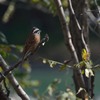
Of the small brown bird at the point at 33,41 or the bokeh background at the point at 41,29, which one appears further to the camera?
the bokeh background at the point at 41,29

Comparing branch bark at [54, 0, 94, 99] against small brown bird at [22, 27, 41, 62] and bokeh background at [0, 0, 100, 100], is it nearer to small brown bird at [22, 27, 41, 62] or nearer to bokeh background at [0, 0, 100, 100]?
small brown bird at [22, 27, 41, 62]

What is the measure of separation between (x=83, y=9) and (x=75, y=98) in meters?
0.39

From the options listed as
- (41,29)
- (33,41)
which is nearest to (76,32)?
(33,41)

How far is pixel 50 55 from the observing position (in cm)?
1367

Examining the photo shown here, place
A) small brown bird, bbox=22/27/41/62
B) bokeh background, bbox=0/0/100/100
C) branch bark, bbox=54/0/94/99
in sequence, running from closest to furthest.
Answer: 1. small brown bird, bbox=22/27/41/62
2. branch bark, bbox=54/0/94/99
3. bokeh background, bbox=0/0/100/100

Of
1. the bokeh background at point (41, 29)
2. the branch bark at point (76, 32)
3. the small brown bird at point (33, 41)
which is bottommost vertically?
the bokeh background at point (41, 29)

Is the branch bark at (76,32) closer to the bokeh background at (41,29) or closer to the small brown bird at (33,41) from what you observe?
the small brown bird at (33,41)

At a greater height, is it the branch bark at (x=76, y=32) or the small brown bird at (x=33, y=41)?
the small brown bird at (x=33, y=41)

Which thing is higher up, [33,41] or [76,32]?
[33,41]

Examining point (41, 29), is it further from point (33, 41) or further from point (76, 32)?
point (33, 41)

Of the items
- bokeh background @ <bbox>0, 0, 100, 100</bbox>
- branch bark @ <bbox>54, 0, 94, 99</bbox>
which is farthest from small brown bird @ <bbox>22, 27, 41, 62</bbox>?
bokeh background @ <bbox>0, 0, 100, 100</bbox>

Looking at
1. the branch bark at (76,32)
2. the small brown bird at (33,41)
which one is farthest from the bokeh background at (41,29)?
the small brown bird at (33,41)

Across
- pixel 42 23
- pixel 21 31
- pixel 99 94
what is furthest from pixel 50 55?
pixel 99 94

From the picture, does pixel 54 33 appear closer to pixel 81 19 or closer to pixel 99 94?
pixel 99 94
